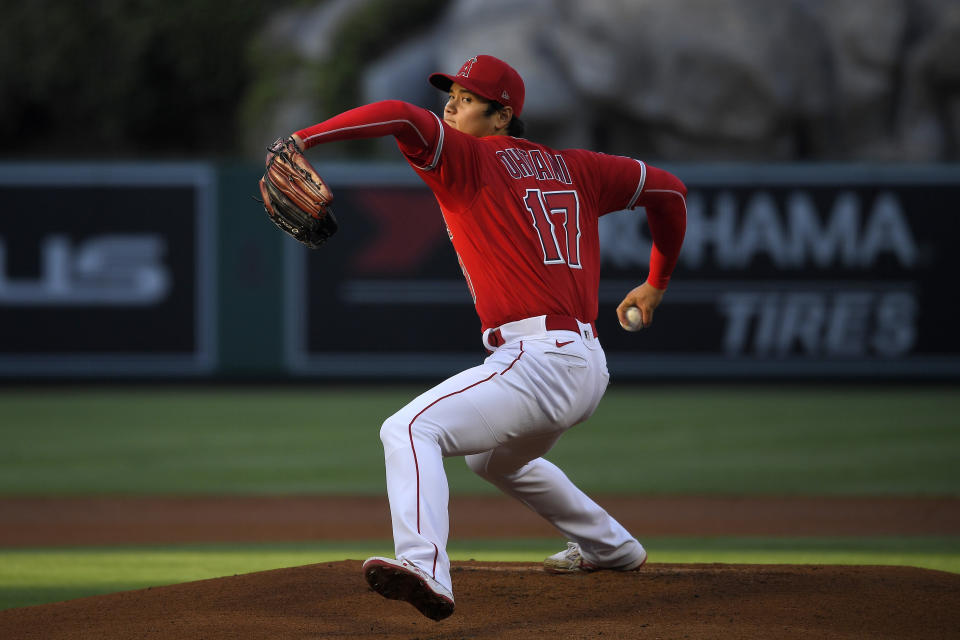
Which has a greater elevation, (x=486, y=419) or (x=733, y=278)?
(x=486, y=419)

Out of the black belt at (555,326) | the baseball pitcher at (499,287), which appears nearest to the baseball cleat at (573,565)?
the baseball pitcher at (499,287)

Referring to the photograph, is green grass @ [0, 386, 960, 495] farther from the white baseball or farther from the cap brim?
the cap brim

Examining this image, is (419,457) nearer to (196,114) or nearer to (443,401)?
(443,401)

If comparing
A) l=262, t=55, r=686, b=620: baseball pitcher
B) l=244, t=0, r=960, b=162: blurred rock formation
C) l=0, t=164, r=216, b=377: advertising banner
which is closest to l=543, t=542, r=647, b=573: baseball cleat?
l=262, t=55, r=686, b=620: baseball pitcher

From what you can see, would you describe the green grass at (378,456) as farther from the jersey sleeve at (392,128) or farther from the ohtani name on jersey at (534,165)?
the jersey sleeve at (392,128)

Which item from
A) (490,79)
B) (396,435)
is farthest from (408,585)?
(490,79)

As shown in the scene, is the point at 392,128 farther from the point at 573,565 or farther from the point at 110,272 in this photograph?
the point at 110,272
